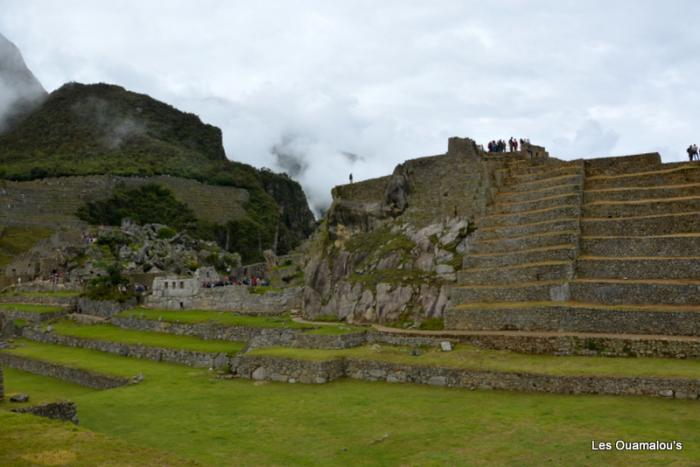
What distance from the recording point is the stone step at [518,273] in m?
22.0

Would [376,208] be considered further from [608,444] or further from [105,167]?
[105,167]

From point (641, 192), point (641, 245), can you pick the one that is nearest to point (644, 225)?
point (641, 245)

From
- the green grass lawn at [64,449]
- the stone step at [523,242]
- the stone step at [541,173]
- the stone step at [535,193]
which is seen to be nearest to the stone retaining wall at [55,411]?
A: the green grass lawn at [64,449]

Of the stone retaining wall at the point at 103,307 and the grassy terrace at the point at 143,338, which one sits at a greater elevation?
the stone retaining wall at the point at 103,307

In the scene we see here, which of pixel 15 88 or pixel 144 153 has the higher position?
pixel 15 88

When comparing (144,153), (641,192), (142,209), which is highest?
(144,153)

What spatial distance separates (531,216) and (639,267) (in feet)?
19.5

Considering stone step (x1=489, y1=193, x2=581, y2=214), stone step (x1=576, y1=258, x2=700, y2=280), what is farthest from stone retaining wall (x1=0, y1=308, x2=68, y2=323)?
stone step (x1=576, y1=258, x2=700, y2=280)

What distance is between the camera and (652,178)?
25.9 m

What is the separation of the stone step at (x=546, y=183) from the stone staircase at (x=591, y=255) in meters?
0.06

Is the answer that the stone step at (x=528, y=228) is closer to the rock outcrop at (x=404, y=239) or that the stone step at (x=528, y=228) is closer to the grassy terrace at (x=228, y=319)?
the rock outcrop at (x=404, y=239)

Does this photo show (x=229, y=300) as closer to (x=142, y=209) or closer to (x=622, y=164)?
(x=622, y=164)

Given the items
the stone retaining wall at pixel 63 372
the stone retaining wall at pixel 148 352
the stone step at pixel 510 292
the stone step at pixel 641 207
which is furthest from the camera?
the stone retaining wall at pixel 148 352

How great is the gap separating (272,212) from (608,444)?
298 feet
